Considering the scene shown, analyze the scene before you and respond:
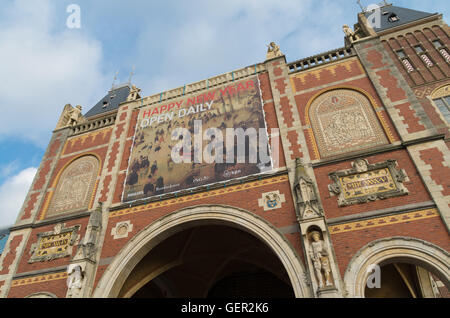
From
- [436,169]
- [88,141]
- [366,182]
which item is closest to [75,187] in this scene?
[88,141]

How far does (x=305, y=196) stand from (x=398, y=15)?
18715 mm

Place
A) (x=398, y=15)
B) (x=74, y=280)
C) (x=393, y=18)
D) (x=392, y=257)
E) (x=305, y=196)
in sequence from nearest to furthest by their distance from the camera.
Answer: (x=392, y=257), (x=305, y=196), (x=74, y=280), (x=393, y=18), (x=398, y=15)

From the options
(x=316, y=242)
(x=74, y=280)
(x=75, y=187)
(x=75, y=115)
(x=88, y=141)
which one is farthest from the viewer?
(x=75, y=115)

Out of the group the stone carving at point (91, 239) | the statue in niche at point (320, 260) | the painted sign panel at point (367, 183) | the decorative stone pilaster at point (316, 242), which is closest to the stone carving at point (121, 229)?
the stone carving at point (91, 239)

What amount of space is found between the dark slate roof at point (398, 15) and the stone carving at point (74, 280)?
2082 centimetres

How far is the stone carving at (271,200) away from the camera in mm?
10148

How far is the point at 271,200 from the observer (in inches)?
405

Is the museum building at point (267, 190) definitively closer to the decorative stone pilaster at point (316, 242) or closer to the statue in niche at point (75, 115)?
the decorative stone pilaster at point (316, 242)

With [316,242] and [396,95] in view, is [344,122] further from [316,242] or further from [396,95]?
[316,242]

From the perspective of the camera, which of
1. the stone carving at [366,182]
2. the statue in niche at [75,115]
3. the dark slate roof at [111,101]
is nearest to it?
the stone carving at [366,182]

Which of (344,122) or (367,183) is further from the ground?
(344,122)
